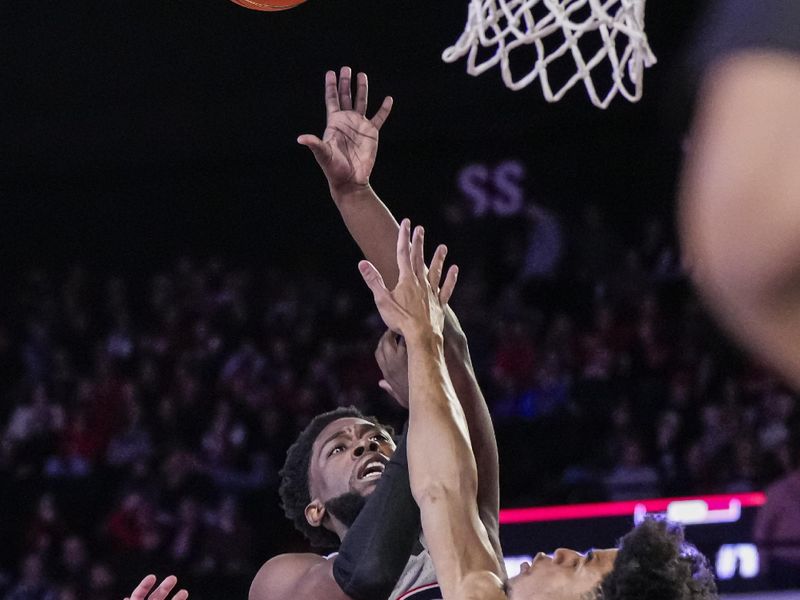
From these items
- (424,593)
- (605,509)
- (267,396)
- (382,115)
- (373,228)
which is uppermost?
(382,115)

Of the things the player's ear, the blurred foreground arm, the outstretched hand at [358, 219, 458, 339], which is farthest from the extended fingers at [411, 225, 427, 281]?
the blurred foreground arm

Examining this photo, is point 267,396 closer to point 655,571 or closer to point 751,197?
point 655,571

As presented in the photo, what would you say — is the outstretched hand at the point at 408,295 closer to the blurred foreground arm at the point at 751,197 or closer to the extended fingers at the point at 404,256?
the extended fingers at the point at 404,256

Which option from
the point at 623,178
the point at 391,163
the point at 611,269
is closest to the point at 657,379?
the point at 611,269

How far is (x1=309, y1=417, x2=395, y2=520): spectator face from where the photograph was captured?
288 cm

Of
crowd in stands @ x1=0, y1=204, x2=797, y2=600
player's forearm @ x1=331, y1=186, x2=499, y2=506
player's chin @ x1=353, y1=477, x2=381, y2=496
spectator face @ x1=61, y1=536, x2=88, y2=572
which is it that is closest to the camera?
player's forearm @ x1=331, y1=186, x2=499, y2=506

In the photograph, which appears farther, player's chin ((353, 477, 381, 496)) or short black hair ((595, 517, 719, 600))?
player's chin ((353, 477, 381, 496))

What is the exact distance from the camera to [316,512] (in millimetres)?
2922

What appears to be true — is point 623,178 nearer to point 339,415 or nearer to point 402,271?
point 339,415

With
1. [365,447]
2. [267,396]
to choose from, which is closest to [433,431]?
[365,447]

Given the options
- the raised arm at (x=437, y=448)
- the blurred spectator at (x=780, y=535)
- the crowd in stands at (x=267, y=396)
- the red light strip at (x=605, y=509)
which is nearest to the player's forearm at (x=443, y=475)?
the raised arm at (x=437, y=448)

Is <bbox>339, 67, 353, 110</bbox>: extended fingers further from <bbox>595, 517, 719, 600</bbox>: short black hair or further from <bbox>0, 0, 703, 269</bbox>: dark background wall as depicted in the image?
<bbox>0, 0, 703, 269</bbox>: dark background wall

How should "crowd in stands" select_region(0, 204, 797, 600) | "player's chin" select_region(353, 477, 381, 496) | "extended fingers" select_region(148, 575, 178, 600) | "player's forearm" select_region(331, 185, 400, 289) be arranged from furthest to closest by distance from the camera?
"crowd in stands" select_region(0, 204, 797, 600)
"player's forearm" select_region(331, 185, 400, 289)
"player's chin" select_region(353, 477, 381, 496)
"extended fingers" select_region(148, 575, 178, 600)

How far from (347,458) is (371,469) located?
0.07 metres
